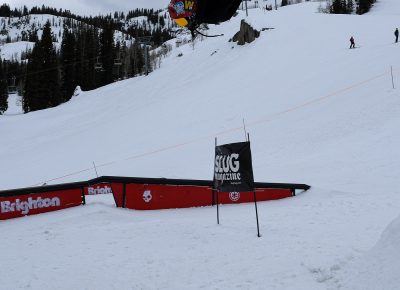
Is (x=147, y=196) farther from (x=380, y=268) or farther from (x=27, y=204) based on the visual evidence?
(x=380, y=268)

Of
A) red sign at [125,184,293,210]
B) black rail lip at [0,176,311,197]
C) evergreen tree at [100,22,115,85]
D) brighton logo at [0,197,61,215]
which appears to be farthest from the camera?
evergreen tree at [100,22,115,85]

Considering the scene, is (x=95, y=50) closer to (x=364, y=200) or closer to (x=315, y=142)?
(x=315, y=142)

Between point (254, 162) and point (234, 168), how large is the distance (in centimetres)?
972

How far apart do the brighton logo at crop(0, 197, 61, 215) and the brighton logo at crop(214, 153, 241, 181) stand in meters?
5.25

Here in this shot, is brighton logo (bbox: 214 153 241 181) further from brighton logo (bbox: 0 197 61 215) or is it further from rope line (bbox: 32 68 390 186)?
rope line (bbox: 32 68 390 186)

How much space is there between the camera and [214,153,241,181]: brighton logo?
325 inches

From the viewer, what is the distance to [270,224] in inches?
342

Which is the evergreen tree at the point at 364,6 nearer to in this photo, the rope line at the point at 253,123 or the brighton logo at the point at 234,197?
the rope line at the point at 253,123

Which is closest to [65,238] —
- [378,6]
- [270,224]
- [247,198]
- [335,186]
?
[270,224]

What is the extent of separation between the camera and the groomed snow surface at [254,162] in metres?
6.12

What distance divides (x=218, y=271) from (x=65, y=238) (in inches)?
145

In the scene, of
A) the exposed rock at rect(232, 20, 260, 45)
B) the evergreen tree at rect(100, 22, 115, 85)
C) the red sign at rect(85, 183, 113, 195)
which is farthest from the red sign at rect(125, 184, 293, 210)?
the evergreen tree at rect(100, 22, 115, 85)

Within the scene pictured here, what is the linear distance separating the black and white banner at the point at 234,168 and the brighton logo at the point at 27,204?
5.24 metres

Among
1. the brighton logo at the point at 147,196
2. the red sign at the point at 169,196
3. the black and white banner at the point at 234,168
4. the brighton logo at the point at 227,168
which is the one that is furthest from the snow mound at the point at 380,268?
the brighton logo at the point at 147,196
